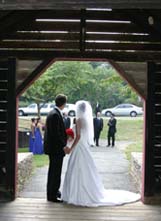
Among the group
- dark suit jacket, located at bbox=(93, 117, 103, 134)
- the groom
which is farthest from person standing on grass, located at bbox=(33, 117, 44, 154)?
the groom

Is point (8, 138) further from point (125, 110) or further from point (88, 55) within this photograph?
point (125, 110)

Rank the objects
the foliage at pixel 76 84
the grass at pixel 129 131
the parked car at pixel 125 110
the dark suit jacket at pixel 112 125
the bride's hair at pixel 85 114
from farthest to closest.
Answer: the parked car at pixel 125 110
the grass at pixel 129 131
the foliage at pixel 76 84
the dark suit jacket at pixel 112 125
the bride's hair at pixel 85 114

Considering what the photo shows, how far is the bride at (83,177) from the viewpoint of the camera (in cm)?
653

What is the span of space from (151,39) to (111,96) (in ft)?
92.3

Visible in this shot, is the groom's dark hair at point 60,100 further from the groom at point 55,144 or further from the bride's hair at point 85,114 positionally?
the bride's hair at point 85,114

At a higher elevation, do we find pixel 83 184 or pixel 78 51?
pixel 78 51

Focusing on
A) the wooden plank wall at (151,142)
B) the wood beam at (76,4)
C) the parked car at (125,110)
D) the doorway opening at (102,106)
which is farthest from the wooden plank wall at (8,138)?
the parked car at (125,110)

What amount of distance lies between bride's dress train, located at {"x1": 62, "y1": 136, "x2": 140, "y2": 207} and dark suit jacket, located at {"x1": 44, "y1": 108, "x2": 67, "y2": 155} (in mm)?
305

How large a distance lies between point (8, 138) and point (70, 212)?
1556mm

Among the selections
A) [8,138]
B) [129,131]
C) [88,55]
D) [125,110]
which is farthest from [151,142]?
[125,110]

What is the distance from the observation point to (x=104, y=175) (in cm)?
1077

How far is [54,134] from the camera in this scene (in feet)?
21.4

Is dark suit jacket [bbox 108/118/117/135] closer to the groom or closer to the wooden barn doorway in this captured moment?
the wooden barn doorway

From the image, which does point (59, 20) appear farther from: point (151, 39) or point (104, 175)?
point (104, 175)
